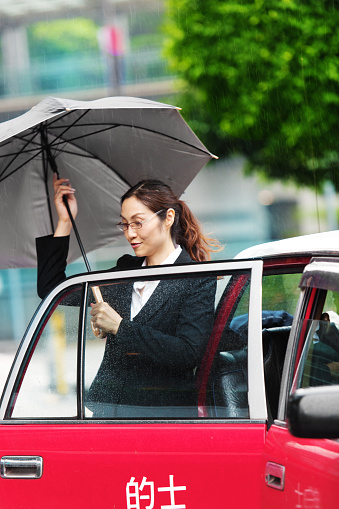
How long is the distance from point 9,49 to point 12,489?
33.3 feet

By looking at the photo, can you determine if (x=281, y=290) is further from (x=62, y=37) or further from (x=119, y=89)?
(x=62, y=37)

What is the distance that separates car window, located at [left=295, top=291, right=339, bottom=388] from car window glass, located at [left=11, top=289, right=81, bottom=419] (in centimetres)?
67

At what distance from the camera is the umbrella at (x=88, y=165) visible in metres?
3.53

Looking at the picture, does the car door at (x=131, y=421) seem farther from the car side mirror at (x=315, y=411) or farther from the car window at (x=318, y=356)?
the car side mirror at (x=315, y=411)

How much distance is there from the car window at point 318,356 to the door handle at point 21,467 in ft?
2.56

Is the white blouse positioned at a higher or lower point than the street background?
lower

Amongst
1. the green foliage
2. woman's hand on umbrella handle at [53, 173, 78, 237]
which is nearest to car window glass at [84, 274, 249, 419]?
woman's hand on umbrella handle at [53, 173, 78, 237]

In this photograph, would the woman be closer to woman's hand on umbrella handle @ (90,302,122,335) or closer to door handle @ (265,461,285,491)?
woman's hand on umbrella handle @ (90,302,122,335)

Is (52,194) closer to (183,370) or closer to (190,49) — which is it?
(183,370)

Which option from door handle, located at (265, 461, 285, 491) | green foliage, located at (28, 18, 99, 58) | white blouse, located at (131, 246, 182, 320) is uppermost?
green foliage, located at (28, 18, 99, 58)

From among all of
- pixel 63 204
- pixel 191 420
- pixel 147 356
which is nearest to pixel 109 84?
pixel 63 204

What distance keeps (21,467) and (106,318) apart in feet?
1.61

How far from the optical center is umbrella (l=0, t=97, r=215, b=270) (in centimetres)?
353

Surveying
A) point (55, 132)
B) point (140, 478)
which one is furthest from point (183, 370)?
point (55, 132)
